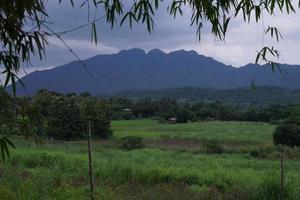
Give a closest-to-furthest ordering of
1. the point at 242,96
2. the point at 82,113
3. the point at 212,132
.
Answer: the point at 82,113 < the point at 212,132 < the point at 242,96

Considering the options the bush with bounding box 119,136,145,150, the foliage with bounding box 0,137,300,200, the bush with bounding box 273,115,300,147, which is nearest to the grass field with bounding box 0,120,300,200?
the foliage with bounding box 0,137,300,200

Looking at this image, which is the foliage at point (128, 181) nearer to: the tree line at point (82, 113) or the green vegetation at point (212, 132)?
the tree line at point (82, 113)

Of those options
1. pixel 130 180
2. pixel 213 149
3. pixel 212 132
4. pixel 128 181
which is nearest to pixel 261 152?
pixel 213 149

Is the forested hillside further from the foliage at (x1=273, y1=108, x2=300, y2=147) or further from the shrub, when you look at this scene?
the shrub

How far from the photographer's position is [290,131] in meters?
47.8

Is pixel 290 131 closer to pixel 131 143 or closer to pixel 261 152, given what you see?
pixel 261 152

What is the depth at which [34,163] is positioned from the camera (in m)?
20.3

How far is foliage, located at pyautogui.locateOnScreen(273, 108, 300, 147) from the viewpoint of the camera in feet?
155

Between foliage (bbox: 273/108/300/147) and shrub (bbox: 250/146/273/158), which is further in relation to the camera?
foliage (bbox: 273/108/300/147)

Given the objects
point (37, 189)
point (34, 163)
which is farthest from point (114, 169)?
point (37, 189)

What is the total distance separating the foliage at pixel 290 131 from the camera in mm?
47250

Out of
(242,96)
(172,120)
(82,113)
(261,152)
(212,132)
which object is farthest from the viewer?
(242,96)

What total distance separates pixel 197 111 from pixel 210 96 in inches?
2761

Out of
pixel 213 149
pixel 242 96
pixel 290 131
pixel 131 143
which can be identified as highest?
pixel 290 131
